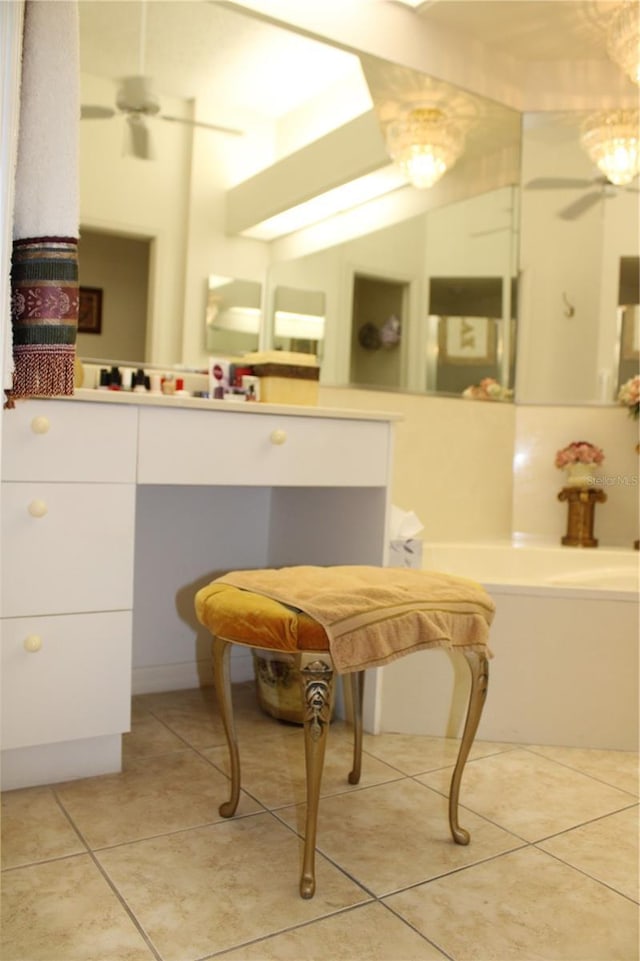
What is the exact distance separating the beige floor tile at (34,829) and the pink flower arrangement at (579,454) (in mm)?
2051

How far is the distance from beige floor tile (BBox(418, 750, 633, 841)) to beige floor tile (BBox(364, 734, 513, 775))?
1.7 inches

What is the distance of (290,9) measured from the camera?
2332 mm

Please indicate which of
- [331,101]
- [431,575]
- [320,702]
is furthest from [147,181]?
[320,702]

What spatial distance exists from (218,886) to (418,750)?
754 millimetres

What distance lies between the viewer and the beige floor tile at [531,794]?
1575 mm

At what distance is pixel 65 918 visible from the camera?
1186 mm

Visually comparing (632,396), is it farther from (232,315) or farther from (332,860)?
(332,860)

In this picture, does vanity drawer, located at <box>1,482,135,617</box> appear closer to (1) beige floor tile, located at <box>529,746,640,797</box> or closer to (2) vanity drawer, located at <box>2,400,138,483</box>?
(2) vanity drawer, located at <box>2,400,138,483</box>

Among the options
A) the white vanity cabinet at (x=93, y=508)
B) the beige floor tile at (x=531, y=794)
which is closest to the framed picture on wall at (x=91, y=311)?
the white vanity cabinet at (x=93, y=508)

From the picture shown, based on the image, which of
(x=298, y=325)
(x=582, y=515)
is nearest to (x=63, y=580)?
(x=298, y=325)

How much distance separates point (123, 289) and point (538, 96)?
181 cm

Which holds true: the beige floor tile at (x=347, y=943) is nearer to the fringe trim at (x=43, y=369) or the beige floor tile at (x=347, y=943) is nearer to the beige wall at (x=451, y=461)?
the fringe trim at (x=43, y=369)

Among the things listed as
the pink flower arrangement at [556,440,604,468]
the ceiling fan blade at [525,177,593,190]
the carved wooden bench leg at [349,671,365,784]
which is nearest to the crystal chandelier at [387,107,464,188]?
the ceiling fan blade at [525,177,593,190]

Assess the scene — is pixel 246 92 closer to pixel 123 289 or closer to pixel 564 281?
pixel 123 289
